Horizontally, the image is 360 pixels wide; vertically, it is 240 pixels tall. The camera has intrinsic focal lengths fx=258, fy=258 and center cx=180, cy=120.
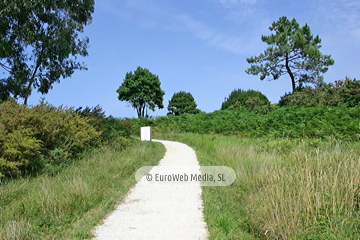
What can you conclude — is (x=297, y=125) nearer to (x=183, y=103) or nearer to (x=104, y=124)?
(x=104, y=124)

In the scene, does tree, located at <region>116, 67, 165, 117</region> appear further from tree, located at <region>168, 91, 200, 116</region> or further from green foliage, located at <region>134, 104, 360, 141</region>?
green foliage, located at <region>134, 104, 360, 141</region>

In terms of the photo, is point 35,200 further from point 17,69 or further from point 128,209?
point 17,69

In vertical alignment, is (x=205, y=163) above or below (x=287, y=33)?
below

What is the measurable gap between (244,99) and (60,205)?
135 feet

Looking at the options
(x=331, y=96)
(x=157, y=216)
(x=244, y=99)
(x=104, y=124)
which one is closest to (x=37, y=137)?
(x=104, y=124)

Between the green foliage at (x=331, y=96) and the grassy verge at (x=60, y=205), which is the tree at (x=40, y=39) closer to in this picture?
the grassy verge at (x=60, y=205)

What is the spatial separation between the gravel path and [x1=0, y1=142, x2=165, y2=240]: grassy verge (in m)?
0.29

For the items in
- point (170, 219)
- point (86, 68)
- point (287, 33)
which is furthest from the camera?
point (287, 33)

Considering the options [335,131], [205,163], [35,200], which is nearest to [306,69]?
[335,131]

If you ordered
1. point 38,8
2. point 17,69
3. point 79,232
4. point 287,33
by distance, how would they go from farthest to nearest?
point 287,33
point 17,69
point 38,8
point 79,232

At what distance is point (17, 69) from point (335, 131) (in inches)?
775

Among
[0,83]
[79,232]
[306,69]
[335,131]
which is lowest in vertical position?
[79,232]

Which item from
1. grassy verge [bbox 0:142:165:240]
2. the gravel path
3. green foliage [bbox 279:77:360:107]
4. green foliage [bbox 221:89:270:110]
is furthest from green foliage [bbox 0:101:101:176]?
green foliage [bbox 221:89:270:110]

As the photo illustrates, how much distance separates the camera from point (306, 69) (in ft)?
117
